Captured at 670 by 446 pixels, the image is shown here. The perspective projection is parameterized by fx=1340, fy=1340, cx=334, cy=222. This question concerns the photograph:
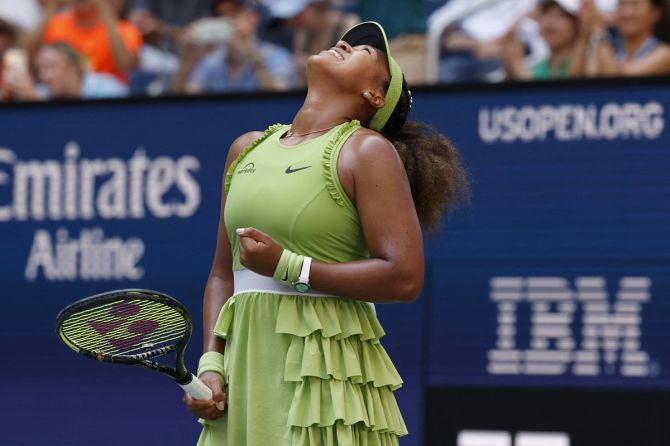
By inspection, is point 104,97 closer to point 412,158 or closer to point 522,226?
point 522,226

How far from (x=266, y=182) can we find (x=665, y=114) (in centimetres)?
329

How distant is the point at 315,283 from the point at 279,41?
13.1ft

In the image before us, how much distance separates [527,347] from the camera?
20.3 ft

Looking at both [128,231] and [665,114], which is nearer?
[665,114]

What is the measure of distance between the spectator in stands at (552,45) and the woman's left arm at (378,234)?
3.31 m

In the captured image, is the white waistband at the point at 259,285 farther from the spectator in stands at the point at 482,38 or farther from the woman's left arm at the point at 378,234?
the spectator in stands at the point at 482,38

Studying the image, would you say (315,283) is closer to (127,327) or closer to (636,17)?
(127,327)

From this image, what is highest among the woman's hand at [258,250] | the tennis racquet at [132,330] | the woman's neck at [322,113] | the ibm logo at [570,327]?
the woman's neck at [322,113]

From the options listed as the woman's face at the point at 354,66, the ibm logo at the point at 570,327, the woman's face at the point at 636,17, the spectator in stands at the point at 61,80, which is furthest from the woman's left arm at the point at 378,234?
the spectator in stands at the point at 61,80

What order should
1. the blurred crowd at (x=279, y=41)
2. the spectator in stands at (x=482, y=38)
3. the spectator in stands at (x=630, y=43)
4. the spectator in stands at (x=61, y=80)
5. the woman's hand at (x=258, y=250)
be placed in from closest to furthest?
the woman's hand at (x=258, y=250) → the spectator in stands at (x=630, y=43) → the blurred crowd at (x=279, y=41) → the spectator in stands at (x=482, y=38) → the spectator in stands at (x=61, y=80)

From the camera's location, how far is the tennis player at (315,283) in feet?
10.5

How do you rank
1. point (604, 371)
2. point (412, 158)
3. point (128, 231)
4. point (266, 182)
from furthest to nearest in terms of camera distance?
point (128, 231) → point (604, 371) → point (412, 158) → point (266, 182)

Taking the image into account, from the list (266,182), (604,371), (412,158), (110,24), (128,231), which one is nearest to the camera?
(266,182)

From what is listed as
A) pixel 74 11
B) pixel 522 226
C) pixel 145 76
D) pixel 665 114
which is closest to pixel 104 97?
pixel 145 76
